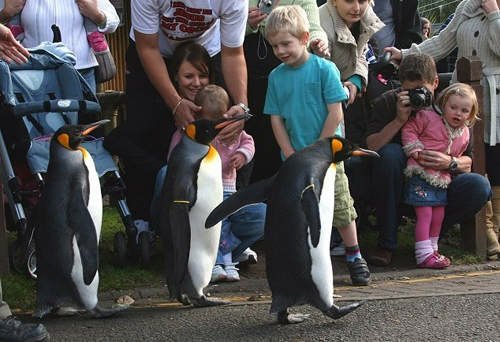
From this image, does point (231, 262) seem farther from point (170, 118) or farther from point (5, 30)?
point (5, 30)

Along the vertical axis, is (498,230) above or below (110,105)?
below

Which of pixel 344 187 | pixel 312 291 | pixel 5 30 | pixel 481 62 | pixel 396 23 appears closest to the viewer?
pixel 312 291

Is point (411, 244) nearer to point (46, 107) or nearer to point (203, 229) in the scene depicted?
point (203, 229)

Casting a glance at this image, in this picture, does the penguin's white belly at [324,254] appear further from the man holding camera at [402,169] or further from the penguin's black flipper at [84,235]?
the man holding camera at [402,169]

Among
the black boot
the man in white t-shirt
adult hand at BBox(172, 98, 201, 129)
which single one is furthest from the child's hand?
the black boot

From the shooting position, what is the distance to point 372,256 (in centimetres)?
639

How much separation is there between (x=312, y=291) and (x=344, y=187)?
1.30 metres

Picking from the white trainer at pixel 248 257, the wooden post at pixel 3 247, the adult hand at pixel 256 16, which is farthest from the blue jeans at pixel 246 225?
the adult hand at pixel 256 16

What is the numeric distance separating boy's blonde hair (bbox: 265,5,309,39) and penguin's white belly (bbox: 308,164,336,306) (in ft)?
3.77

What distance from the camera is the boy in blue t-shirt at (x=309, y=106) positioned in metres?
5.70

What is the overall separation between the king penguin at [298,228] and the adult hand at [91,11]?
2.12 meters

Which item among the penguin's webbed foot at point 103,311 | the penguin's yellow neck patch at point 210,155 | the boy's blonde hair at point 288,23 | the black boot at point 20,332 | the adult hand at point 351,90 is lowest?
the penguin's webbed foot at point 103,311

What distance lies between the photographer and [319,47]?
613 centimetres

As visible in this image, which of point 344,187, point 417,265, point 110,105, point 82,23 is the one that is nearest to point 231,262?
point 344,187
